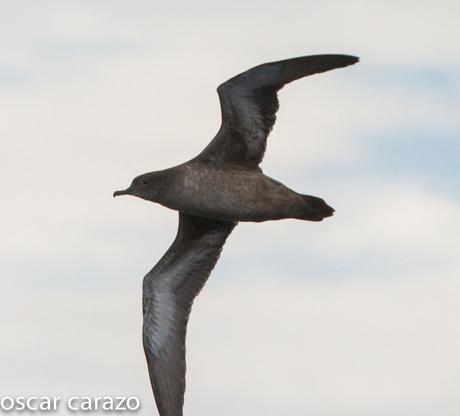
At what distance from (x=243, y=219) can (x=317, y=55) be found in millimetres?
Result: 2427

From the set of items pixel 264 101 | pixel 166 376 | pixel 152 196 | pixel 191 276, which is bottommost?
pixel 166 376

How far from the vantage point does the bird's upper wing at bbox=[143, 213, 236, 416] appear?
20.6 meters

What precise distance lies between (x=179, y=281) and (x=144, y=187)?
203 centimetres

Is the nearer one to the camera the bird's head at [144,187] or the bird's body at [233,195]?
the bird's body at [233,195]

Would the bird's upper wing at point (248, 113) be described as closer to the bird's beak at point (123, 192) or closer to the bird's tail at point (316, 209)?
the bird's tail at point (316, 209)

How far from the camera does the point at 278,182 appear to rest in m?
19.0

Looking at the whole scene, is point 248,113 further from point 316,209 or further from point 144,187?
point 144,187

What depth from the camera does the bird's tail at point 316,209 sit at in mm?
18875

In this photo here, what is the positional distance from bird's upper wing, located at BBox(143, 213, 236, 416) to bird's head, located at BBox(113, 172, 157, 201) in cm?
152

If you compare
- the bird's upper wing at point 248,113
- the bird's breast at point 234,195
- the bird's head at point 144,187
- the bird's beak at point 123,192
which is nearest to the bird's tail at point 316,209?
the bird's breast at point 234,195

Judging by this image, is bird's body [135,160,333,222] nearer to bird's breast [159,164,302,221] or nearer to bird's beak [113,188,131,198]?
bird's breast [159,164,302,221]

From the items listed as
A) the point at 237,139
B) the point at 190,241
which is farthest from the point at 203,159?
the point at 190,241

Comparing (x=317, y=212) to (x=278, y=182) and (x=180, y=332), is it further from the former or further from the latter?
(x=180, y=332)

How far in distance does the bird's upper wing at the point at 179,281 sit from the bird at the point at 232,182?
3 cm
